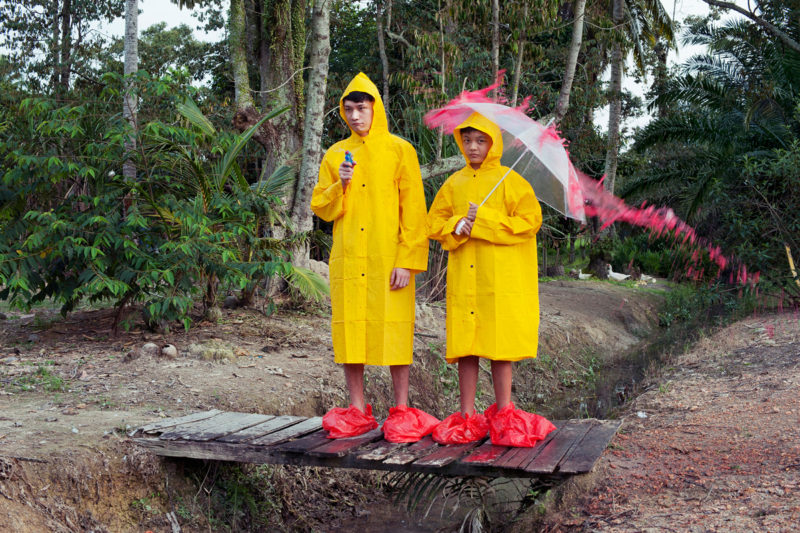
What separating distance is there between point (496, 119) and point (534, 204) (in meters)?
0.55

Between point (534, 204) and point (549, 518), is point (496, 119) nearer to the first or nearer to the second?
point (534, 204)

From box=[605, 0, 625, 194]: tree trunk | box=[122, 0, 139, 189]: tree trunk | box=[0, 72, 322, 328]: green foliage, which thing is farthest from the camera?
box=[605, 0, 625, 194]: tree trunk

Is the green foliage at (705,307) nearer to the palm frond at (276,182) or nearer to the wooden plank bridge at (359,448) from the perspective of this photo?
the palm frond at (276,182)

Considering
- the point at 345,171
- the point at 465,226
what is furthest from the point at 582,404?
the point at 345,171

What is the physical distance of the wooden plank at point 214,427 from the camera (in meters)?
4.48

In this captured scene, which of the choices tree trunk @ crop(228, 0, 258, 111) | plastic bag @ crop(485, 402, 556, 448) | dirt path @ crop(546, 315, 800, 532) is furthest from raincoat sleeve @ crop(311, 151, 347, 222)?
tree trunk @ crop(228, 0, 258, 111)

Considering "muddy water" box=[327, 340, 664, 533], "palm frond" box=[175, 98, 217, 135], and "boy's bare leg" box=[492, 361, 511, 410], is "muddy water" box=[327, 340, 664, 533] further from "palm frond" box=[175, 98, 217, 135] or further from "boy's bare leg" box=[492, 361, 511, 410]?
"palm frond" box=[175, 98, 217, 135]

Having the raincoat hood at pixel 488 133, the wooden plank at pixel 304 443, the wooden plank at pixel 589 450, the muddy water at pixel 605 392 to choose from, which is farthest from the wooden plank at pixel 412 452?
the muddy water at pixel 605 392

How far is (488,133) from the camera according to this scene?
4.15 m

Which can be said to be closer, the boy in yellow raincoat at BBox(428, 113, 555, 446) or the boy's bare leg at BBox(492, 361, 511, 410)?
the boy in yellow raincoat at BBox(428, 113, 555, 446)

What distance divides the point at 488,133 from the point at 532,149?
0.89 ft

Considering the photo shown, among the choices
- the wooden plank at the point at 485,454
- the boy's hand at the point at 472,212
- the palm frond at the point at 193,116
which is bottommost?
the wooden plank at the point at 485,454

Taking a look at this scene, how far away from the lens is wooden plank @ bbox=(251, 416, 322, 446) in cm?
437

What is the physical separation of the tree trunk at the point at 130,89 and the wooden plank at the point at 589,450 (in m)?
4.65
